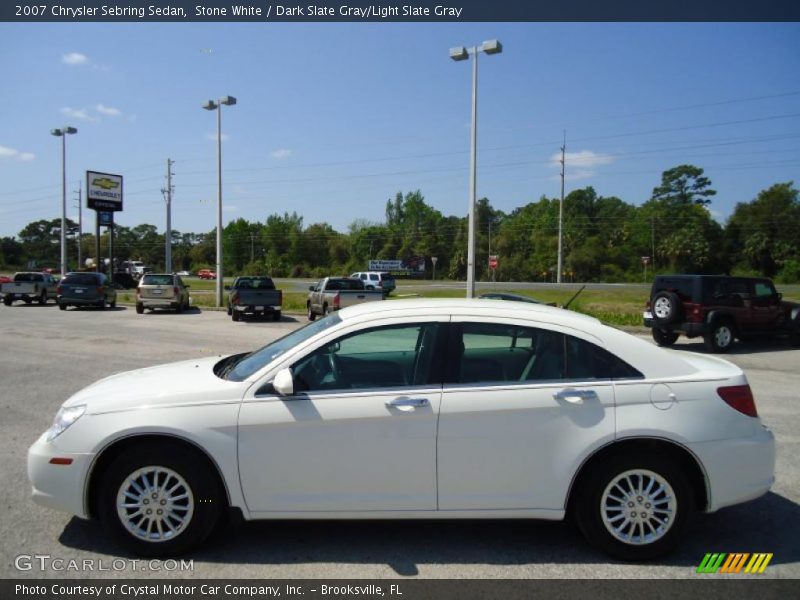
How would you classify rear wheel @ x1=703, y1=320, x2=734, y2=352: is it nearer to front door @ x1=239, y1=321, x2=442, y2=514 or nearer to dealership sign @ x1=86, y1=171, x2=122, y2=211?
front door @ x1=239, y1=321, x2=442, y2=514

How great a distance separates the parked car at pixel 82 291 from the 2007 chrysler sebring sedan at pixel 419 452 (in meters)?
25.6

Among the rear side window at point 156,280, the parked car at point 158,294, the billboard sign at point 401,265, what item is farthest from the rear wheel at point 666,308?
Result: the billboard sign at point 401,265

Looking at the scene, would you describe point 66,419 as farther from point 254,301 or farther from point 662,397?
point 254,301

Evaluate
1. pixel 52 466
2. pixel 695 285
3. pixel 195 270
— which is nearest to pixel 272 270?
pixel 195 270

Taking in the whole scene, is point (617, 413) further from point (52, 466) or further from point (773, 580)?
point (52, 466)

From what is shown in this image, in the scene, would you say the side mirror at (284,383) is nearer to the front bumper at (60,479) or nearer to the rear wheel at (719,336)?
the front bumper at (60,479)

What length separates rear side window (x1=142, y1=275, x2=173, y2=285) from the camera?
84.3 ft

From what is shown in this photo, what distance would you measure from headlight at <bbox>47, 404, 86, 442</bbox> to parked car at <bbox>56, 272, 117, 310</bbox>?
25476 mm

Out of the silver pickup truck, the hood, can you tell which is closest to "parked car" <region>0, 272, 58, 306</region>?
the silver pickup truck

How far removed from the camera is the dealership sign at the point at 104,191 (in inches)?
1866

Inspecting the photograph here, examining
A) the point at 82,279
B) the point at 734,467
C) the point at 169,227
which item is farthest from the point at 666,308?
the point at 169,227

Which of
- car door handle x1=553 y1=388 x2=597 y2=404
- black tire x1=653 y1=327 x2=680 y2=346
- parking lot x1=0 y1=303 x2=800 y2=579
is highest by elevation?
car door handle x1=553 y1=388 x2=597 y2=404

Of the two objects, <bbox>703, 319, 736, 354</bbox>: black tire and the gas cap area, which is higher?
the gas cap area

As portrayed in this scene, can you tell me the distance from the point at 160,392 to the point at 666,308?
1338 centimetres
